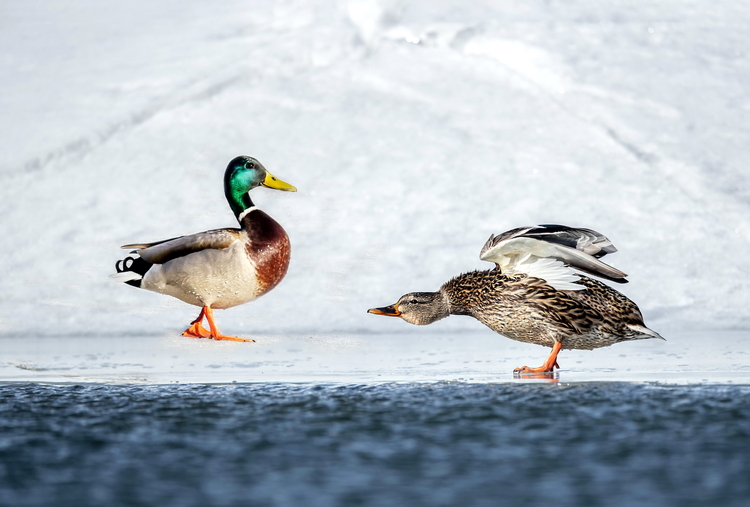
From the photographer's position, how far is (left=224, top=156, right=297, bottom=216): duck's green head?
683 centimetres

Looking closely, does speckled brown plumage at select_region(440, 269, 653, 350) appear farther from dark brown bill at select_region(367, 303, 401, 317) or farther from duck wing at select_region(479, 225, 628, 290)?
dark brown bill at select_region(367, 303, 401, 317)

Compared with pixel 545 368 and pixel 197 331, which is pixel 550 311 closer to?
pixel 545 368

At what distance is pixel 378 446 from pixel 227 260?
345cm

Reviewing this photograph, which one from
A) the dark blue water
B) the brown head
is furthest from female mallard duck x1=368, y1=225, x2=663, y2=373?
the dark blue water

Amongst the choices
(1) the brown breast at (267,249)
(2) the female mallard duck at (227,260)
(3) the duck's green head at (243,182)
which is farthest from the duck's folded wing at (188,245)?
(3) the duck's green head at (243,182)

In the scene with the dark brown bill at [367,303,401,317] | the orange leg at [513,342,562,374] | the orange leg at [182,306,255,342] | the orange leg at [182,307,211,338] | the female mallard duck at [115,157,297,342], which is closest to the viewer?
the orange leg at [513,342,562,374]

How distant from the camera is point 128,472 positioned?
9.00 ft

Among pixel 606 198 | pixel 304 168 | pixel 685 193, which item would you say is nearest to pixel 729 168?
pixel 685 193

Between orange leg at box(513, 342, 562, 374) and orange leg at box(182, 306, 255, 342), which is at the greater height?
orange leg at box(182, 306, 255, 342)

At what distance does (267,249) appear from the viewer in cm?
641

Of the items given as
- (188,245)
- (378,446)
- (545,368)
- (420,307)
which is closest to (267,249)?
(188,245)

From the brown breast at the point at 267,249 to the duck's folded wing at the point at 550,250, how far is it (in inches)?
63.8

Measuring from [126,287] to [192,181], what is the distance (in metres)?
2.27

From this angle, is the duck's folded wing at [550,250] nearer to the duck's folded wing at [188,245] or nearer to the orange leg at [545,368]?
the orange leg at [545,368]
